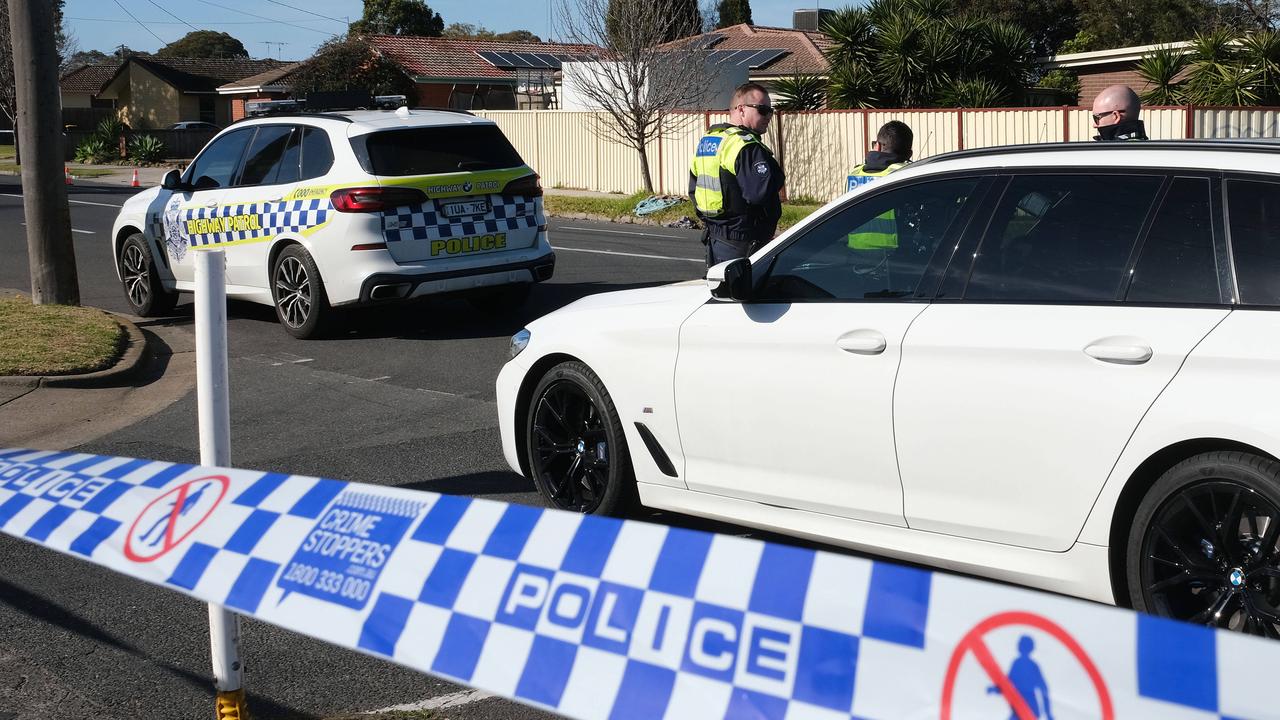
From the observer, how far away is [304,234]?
9945 millimetres

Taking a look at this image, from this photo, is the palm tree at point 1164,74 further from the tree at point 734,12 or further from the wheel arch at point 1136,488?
the tree at point 734,12

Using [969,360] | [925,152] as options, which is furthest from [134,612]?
[925,152]

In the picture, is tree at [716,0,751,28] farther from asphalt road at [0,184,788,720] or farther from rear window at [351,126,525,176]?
rear window at [351,126,525,176]

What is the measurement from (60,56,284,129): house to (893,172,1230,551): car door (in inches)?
2755

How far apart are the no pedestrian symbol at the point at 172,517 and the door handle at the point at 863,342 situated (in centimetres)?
201

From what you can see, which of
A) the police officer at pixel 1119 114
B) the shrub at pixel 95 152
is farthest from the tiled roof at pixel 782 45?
the police officer at pixel 1119 114

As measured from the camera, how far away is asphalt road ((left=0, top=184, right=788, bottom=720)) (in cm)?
397

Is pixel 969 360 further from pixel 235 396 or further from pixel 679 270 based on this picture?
pixel 679 270

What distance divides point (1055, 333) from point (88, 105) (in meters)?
88.8

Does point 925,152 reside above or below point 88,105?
below

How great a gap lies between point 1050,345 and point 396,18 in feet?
293

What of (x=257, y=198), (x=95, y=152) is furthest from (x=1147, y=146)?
(x=95, y=152)

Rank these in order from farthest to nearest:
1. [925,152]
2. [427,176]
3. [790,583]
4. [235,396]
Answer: [925,152]
[427,176]
[235,396]
[790,583]

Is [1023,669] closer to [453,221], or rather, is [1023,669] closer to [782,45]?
[453,221]
